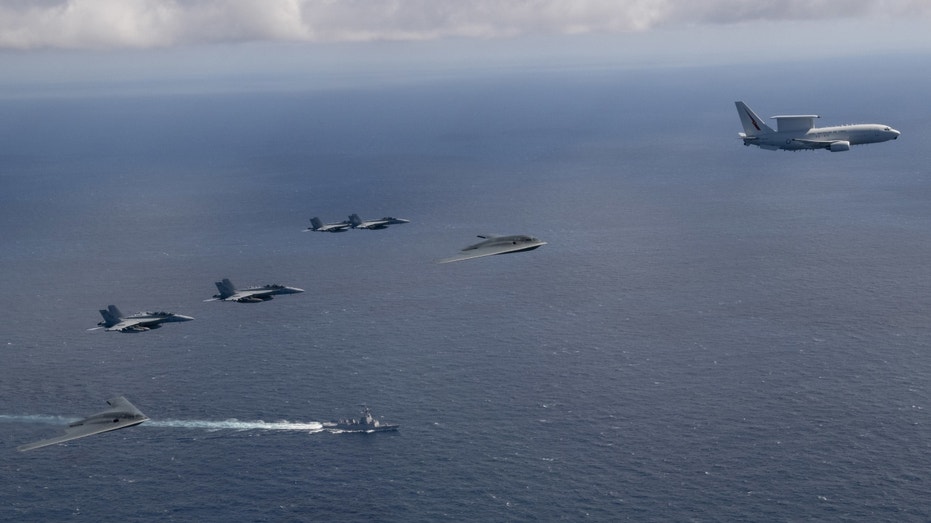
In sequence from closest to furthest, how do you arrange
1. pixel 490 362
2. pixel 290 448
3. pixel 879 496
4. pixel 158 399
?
pixel 879 496 < pixel 290 448 < pixel 158 399 < pixel 490 362

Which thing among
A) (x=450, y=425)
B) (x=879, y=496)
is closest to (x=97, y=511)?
(x=450, y=425)

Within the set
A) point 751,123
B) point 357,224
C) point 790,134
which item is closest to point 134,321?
point 357,224

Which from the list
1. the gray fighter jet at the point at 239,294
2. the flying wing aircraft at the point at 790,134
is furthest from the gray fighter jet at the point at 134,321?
the flying wing aircraft at the point at 790,134

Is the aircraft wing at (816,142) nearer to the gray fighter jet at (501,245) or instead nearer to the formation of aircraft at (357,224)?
the gray fighter jet at (501,245)

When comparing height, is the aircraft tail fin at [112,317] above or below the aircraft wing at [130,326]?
above

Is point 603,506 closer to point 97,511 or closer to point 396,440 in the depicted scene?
point 396,440

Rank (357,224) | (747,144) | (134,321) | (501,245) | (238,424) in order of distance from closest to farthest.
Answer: (501,245), (747,144), (134,321), (238,424), (357,224)

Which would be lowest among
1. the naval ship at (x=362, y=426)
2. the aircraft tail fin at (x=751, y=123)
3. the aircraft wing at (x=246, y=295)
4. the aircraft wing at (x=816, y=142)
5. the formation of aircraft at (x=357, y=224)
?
the naval ship at (x=362, y=426)

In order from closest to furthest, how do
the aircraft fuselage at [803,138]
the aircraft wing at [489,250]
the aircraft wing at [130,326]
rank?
the aircraft wing at [489,250] < the aircraft fuselage at [803,138] < the aircraft wing at [130,326]

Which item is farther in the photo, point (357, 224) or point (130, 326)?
point (357, 224)

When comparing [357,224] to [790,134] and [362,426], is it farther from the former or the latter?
[790,134]

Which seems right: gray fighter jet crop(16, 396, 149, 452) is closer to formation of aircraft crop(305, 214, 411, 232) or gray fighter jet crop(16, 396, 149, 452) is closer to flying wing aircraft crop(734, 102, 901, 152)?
formation of aircraft crop(305, 214, 411, 232)
